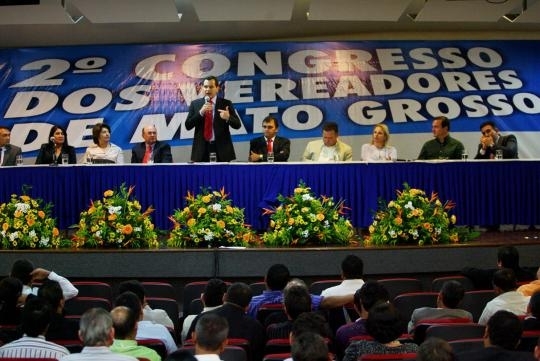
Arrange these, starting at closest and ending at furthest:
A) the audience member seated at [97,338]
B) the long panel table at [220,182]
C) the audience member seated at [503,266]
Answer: the audience member seated at [97,338], the audience member seated at [503,266], the long panel table at [220,182]

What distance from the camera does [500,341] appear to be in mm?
4109

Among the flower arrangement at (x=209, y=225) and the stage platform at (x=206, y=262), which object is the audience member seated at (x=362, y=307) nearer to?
the stage platform at (x=206, y=262)

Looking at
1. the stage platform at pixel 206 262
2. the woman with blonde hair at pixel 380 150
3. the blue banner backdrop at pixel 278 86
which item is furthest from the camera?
the blue banner backdrop at pixel 278 86

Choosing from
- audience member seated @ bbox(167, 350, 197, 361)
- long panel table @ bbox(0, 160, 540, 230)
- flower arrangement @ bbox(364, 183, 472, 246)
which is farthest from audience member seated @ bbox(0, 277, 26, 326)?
flower arrangement @ bbox(364, 183, 472, 246)

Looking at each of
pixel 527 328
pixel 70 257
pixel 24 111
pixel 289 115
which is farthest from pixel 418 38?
pixel 527 328

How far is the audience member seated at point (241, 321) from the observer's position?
15.9 ft

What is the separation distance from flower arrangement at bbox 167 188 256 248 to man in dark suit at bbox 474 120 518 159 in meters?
3.45

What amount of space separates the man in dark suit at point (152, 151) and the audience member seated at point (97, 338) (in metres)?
6.21

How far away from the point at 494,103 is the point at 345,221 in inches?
190

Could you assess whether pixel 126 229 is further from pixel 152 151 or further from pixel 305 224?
pixel 152 151

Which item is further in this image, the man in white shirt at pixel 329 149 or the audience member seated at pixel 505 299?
the man in white shirt at pixel 329 149

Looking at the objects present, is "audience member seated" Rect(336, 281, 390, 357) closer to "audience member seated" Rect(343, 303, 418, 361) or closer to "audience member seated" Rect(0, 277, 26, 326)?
"audience member seated" Rect(343, 303, 418, 361)

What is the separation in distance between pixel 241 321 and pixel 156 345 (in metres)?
0.57

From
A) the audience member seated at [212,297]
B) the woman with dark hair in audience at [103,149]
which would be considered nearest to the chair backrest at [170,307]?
the audience member seated at [212,297]
